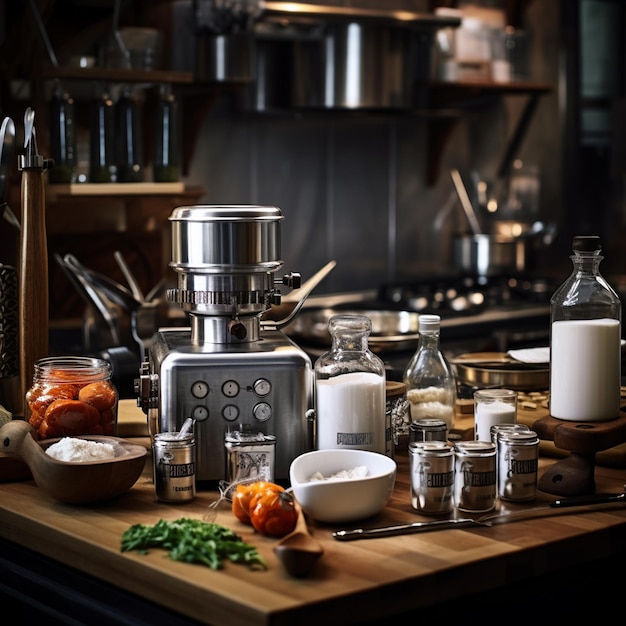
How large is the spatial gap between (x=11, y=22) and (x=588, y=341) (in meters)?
2.48

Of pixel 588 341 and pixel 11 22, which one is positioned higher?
pixel 11 22

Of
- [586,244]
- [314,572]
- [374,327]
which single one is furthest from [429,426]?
[374,327]

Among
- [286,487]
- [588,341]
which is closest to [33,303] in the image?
[286,487]

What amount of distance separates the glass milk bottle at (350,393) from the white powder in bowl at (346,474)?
0.11 meters

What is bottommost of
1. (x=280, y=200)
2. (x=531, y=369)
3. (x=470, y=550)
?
(x=470, y=550)

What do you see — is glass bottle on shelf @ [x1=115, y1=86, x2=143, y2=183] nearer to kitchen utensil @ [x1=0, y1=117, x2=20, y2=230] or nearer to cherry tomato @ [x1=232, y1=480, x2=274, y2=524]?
kitchen utensil @ [x1=0, y1=117, x2=20, y2=230]

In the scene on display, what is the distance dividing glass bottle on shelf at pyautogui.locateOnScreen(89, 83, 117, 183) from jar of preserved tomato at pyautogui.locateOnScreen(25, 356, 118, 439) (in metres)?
1.71

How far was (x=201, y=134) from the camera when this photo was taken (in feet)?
14.1

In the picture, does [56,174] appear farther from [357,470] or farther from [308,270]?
[357,470]

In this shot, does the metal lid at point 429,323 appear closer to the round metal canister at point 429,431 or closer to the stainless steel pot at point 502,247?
the round metal canister at point 429,431

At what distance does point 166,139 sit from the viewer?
3.72 meters

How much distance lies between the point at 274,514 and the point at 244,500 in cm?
7

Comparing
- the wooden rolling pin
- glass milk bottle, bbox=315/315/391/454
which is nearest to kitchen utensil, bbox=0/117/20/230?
the wooden rolling pin

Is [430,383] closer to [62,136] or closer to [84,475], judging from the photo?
[84,475]
